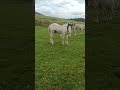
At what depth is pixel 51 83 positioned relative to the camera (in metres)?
13.0

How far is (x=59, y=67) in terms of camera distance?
16.4m

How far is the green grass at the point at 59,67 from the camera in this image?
1292cm

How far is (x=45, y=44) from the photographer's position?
24.3 m

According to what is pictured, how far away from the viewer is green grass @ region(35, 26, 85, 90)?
42.4ft
